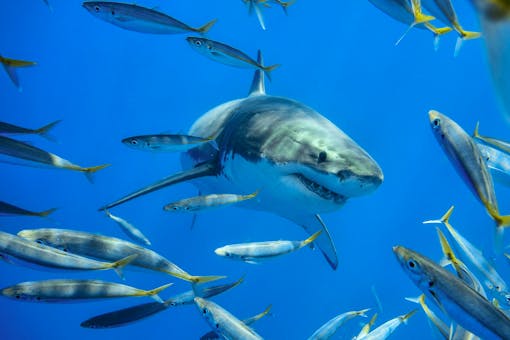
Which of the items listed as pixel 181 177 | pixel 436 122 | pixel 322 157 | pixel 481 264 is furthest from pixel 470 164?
pixel 181 177

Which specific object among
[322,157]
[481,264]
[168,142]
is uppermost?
[168,142]

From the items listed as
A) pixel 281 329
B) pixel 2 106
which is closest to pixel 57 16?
pixel 2 106

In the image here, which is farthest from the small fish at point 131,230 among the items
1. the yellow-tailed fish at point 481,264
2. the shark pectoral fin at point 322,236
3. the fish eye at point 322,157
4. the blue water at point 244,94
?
the blue water at point 244,94

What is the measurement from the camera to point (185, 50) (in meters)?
46.2

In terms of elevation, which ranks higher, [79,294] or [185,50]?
[185,50]

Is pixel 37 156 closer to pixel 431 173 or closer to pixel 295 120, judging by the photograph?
pixel 295 120

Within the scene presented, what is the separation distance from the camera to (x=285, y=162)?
4.34 m

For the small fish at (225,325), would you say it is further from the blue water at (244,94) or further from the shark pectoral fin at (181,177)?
the blue water at (244,94)

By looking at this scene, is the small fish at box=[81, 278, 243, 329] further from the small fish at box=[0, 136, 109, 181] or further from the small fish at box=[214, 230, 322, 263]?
the small fish at box=[0, 136, 109, 181]

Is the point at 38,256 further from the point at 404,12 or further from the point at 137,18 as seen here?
the point at 404,12

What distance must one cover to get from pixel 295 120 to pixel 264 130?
1.29 feet

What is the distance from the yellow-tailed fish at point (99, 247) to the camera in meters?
3.31

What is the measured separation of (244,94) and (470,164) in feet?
134

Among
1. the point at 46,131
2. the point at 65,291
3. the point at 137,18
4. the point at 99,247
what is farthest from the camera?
the point at 137,18
